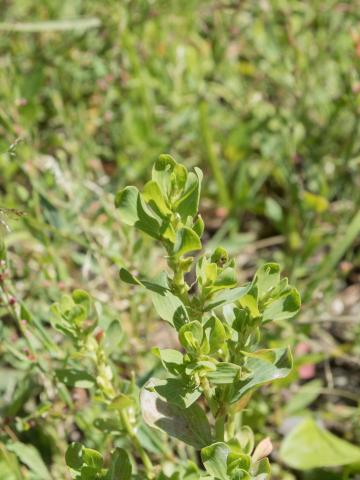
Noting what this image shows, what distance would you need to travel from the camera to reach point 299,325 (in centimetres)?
225

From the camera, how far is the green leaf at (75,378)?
1.51 meters

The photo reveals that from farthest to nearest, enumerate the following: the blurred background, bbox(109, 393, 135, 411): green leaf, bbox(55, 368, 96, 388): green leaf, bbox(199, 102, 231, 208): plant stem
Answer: bbox(199, 102, 231, 208): plant stem → the blurred background → bbox(55, 368, 96, 388): green leaf → bbox(109, 393, 135, 411): green leaf

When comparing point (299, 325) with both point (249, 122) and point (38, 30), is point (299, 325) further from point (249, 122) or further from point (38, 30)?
point (38, 30)

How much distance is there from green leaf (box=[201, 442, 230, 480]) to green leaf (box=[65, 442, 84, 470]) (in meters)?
0.25

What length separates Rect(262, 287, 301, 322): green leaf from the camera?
126 cm

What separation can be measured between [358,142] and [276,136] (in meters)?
0.38

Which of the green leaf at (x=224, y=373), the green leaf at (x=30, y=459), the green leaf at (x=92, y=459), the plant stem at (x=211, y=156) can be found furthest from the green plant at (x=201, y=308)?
the plant stem at (x=211, y=156)

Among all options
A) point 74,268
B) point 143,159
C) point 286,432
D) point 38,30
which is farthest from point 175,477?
point 38,30

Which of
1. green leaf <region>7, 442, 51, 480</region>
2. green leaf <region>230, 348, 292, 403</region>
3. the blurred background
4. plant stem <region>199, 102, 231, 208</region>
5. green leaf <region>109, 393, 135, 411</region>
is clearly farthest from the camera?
plant stem <region>199, 102, 231, 208</region>

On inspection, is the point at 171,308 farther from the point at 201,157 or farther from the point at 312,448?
the point at 201,157

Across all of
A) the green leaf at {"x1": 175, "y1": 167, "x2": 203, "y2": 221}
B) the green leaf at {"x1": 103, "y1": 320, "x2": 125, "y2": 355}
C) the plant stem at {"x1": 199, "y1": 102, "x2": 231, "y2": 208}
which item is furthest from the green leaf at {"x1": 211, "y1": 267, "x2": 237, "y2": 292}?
the plant stem at {"x1": 199, "y1": 102, "x2": 231, "y2": 208}

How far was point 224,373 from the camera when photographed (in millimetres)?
1255

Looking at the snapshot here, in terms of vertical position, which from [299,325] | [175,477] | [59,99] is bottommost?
[299,325]

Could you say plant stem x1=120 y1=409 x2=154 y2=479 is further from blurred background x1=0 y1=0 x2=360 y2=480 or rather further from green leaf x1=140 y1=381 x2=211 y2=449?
blurred background x1=0 y1=0 x2=360 y2=480
